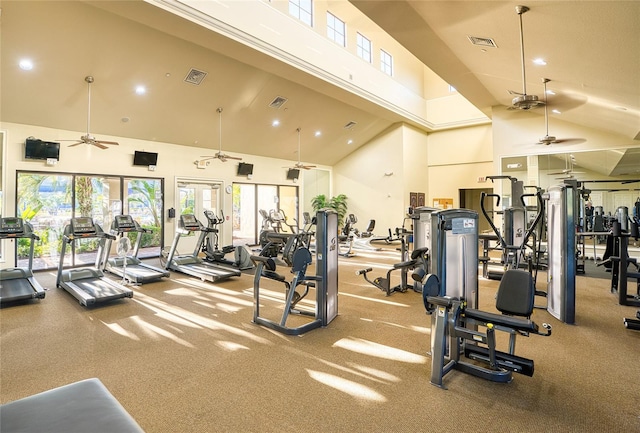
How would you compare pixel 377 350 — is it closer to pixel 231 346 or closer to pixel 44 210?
pixel 231 346

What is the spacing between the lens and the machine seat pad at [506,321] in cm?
249

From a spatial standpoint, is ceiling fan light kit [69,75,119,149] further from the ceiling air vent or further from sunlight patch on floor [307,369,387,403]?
sunlight patch on floor [307,369,387,403]

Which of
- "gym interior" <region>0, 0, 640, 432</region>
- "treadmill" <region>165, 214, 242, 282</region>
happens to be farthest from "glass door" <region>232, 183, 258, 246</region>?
"treadmill" <region>165, 214, 242, 282</region>

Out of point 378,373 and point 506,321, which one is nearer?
point 506,321

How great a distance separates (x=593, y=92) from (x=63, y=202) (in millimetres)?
11082

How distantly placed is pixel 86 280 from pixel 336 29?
869cm

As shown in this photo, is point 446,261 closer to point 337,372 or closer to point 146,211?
point 337,372

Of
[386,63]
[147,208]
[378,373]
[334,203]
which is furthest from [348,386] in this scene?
[386,63]

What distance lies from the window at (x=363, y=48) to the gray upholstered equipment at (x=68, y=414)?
10.9m

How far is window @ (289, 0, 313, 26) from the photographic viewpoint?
812 centimetres

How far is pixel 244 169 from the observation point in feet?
36.5

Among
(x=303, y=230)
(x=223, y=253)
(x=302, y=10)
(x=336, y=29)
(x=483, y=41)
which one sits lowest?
(x=223, y=253)

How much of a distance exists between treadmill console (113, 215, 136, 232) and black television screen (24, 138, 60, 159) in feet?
7.27

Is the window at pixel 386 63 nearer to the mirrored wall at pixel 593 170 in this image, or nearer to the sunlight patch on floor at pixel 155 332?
the mirrored wall at pixel 593 170
